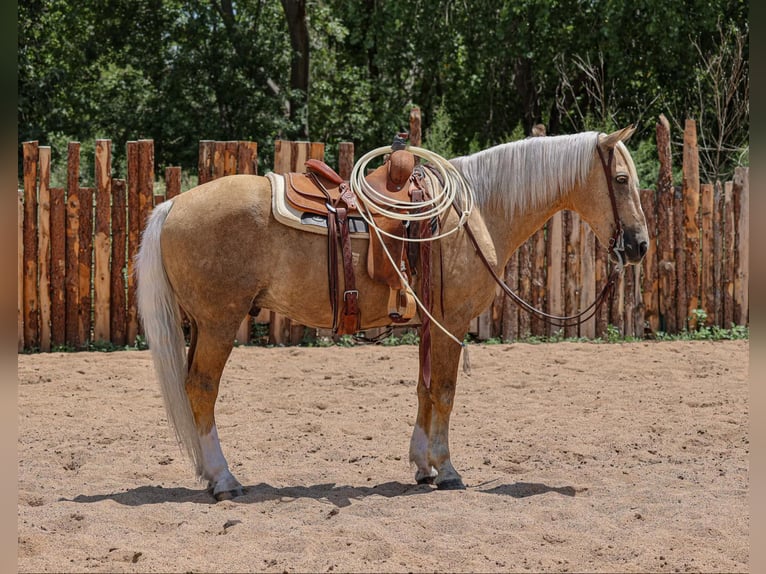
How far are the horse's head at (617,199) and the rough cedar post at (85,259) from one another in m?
5.63

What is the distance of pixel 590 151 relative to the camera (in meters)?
4.93

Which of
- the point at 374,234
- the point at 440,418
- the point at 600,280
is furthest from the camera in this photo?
the point at 600,280

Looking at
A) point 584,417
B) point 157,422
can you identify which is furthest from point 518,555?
point 157,422

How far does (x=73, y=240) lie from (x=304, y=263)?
4.89 metres

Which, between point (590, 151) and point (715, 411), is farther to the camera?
point (715, 411)

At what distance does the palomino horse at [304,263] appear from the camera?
15.2 ft

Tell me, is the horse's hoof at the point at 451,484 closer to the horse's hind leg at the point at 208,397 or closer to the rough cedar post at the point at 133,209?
the horse's hind leg at the point at 208,397

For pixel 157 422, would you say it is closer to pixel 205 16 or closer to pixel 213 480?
pixel 213 480

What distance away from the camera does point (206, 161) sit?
29.3 ft

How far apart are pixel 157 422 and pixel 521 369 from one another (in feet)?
11.1

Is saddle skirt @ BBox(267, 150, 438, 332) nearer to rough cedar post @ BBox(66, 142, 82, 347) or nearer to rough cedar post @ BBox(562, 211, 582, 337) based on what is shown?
rough cedar post @ BBox(66, 142, 82, 347)

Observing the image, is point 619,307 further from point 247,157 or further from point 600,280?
point 247,157

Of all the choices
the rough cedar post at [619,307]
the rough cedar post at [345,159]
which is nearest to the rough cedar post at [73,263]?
the rough cedar post at [345,159]

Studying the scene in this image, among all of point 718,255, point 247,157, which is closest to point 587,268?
point 718,255
